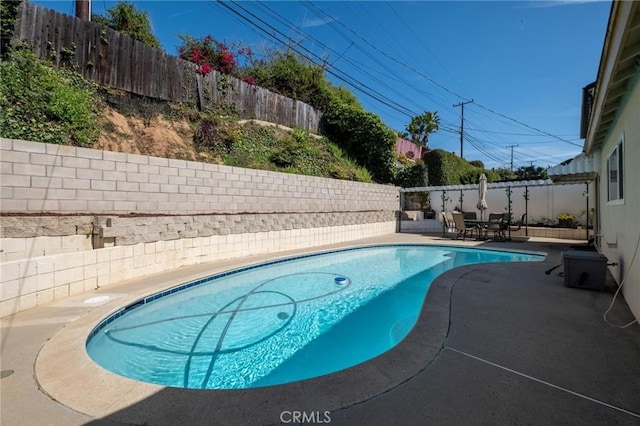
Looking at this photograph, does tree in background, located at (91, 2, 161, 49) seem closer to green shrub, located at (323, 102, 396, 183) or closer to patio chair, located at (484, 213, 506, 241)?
green shrub, located at (323, 102, 396, 183)

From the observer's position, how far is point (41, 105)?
20.3 ft

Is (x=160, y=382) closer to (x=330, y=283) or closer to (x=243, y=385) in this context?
(x=243, y=385)

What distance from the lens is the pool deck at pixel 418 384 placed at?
183cm

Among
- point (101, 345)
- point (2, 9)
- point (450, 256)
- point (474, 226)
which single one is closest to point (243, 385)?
point (101, 345)

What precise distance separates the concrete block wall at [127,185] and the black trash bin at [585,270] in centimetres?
704

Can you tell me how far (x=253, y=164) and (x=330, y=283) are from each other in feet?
17.9

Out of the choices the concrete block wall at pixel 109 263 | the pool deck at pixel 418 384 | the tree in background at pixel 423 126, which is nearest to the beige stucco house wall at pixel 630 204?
the pool deck at pixel 418 384

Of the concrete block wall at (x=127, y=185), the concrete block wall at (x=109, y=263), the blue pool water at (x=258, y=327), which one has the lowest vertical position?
the blue pool water at (x=258, y=327)

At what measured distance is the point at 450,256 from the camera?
30.7 ft

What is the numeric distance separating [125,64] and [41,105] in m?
3.29

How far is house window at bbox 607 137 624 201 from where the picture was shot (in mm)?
4121

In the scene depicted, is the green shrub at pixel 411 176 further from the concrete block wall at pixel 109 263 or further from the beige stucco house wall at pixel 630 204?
the beige stucco house wall at pixel 630 204

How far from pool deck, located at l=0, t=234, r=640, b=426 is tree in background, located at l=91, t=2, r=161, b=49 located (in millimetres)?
10493

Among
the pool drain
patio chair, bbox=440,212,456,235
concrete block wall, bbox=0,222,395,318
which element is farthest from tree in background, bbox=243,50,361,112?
the pool drain
